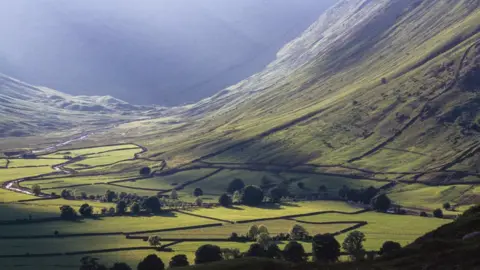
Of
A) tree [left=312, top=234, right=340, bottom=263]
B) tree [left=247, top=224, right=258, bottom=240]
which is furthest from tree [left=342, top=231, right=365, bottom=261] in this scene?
tree [left=247, top=224, right=258, bottom=240]

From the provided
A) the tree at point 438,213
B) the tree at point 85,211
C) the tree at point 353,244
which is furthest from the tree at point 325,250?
the tree at point 85,211

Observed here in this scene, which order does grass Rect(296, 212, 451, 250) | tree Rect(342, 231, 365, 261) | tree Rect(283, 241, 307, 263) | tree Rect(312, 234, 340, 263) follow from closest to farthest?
tree Rect(312, 234, 340, 263) → tree Rect(283, 241, 307, 263) → tree Rect(342, 231, 365, 261) → grass Rect(296, 212, 451, 250)

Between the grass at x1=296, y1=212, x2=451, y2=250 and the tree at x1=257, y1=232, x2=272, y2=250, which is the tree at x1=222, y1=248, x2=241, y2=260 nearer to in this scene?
the tree at x1=257, y1=232, x2=272, y2=250

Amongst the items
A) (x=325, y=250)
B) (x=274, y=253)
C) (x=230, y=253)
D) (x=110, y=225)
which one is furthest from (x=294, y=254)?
(x=110, y=225)

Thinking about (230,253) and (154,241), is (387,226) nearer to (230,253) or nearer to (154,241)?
(230,253)

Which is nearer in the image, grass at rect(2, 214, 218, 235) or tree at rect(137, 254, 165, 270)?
tree at rect(137, 254, 165, 270)

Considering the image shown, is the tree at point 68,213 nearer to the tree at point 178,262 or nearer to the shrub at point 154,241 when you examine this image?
the shrub at point 154,241

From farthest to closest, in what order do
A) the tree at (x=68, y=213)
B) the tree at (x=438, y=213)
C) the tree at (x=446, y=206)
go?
the tree at (x=446, y=206), the tree at (x=68, y=213), the tree at (x=438, y=213)
